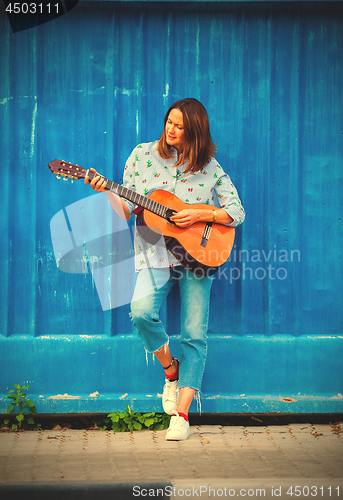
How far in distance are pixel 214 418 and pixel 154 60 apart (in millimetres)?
2683

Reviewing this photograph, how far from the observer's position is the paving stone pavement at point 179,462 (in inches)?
79.7

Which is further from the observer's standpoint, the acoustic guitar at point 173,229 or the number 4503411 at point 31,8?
the number 4503411 at point 31,8

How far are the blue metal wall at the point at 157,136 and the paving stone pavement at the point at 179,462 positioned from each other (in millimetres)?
328

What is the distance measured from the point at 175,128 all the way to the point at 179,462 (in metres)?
1.98

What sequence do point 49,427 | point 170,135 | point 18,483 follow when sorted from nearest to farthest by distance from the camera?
point 18,483
point 170,135
point 49,427

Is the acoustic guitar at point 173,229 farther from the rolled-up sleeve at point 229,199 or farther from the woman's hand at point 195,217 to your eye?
the rolled-up sleeve at point 229,199

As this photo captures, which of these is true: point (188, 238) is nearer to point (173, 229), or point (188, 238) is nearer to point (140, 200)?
point (173, 229)

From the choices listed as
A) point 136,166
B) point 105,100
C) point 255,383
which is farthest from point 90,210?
point 255,383

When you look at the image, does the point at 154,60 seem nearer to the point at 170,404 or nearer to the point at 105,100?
the point at 105,100

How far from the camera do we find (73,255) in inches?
122

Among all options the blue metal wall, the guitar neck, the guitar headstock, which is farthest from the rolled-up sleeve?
the guitar headstock

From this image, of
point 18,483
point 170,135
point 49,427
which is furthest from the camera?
point 49,427

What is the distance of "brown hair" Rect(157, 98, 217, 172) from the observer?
8.91 ft

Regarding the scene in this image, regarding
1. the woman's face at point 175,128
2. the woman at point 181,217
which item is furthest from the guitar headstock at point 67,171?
the woman's face at point 175,128
